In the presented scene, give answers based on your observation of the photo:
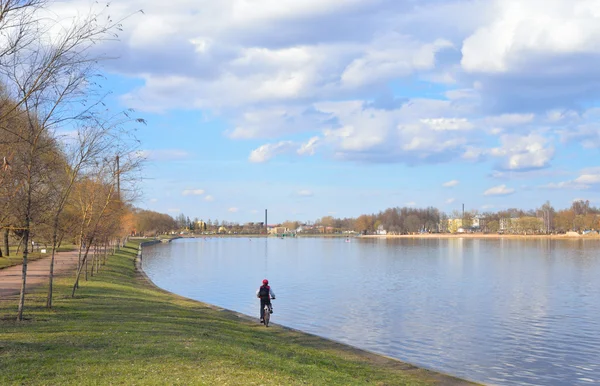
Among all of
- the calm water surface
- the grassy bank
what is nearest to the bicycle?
the grassy bank

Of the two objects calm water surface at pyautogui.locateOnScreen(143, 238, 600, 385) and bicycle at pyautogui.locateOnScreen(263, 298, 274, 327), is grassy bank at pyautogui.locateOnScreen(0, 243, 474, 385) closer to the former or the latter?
bicycle at pyautogui.locateOnScreen(263, 298, 274, 327)

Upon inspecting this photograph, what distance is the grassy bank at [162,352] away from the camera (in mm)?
11102

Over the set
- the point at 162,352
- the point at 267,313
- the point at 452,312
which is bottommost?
the point at 452,312

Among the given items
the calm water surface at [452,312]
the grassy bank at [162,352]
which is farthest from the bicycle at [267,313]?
the calm water surface at [452,312]

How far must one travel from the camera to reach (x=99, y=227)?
102ft

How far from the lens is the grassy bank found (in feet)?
36.4

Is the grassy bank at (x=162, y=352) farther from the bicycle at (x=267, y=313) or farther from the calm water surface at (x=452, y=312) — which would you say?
the calm water surface at (x=452, y=312)

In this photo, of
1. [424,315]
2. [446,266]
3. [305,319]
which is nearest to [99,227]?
[305,319]

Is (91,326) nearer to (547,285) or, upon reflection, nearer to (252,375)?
(252,375)

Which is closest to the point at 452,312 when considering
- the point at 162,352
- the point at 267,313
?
the point at 267,313

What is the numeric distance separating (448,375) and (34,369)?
11568mm

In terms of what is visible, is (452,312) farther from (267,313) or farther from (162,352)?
(162,352)

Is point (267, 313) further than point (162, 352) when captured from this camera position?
Yes

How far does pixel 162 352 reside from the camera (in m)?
13.1
